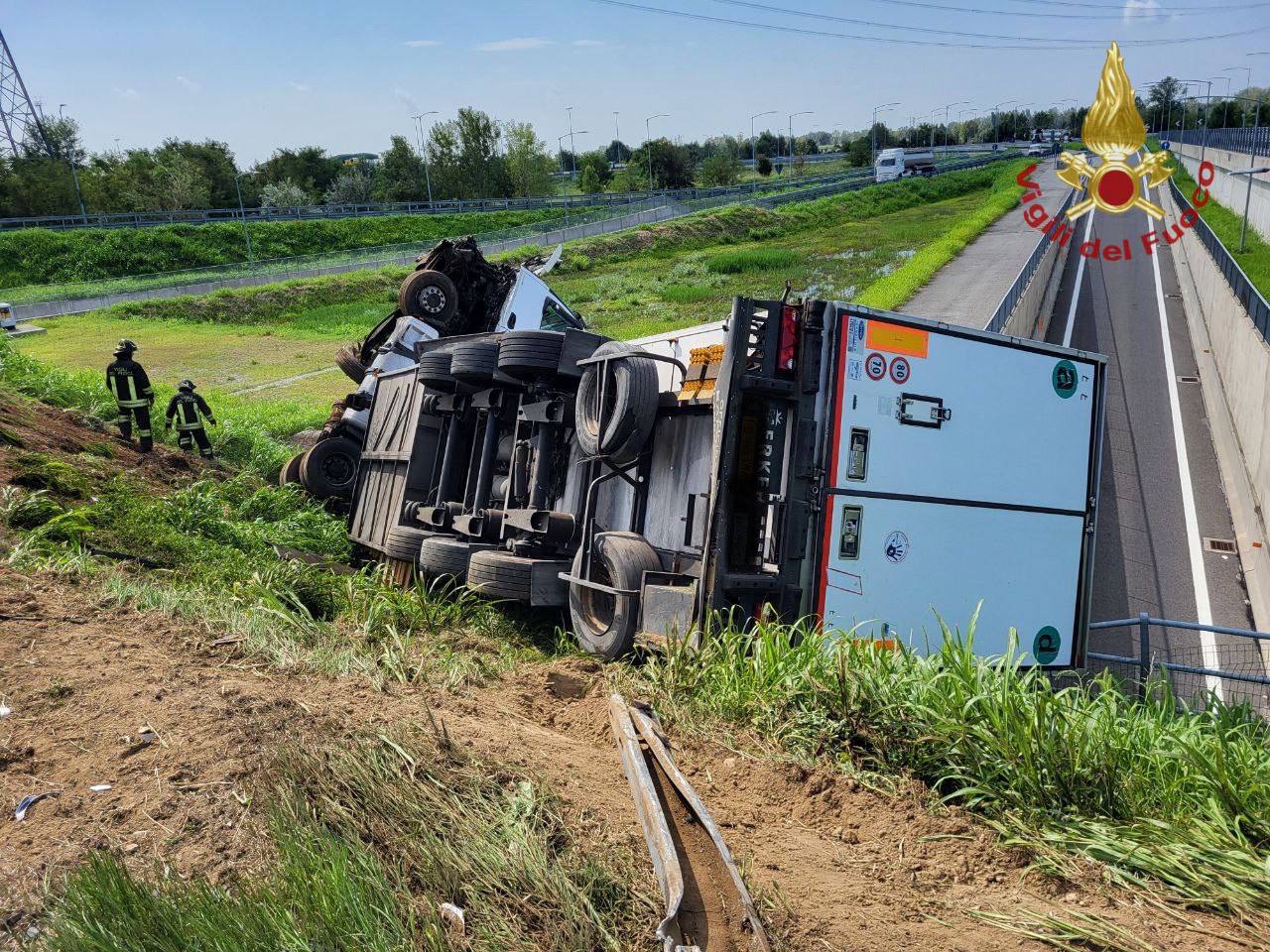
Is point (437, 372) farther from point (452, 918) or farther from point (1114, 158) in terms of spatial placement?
point (1114, 158)

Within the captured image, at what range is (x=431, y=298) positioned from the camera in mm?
13766

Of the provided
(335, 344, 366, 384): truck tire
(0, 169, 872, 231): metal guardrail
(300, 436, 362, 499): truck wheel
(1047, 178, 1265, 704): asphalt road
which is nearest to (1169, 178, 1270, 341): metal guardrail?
(1047, 178, 1265, 704): asphalt road

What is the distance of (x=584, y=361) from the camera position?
7512mm

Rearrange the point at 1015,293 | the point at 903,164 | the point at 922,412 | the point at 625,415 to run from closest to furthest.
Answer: the point at 922,412
the point at 625,415
the point at 1015,293
the point at 903,164

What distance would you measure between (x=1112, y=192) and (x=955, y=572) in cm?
5752

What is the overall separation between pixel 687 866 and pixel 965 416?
443 centimetres

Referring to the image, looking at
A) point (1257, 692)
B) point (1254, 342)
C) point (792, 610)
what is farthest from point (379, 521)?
point (1254, 342)

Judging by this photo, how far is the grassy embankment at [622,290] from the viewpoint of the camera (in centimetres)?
3005

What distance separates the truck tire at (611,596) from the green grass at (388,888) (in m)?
2.85

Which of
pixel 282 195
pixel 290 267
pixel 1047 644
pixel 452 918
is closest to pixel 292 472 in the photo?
pixel 1047 644

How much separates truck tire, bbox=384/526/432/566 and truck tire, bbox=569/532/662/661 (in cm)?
246

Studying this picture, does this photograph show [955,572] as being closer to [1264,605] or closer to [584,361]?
[584,361]

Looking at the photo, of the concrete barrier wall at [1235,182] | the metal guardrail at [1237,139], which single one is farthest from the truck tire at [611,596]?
the metal guardrail at [1237,139]

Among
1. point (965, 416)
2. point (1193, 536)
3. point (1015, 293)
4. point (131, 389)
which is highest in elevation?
point (1015, 293)
